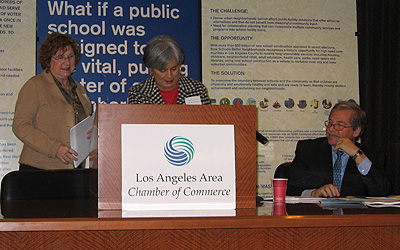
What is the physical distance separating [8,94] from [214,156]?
308cm

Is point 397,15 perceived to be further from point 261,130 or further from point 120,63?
point 120,63

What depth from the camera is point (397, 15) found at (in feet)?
14.3

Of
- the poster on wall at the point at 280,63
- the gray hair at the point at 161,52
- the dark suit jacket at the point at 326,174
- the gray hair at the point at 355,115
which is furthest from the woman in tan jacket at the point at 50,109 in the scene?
the gray hair at the point at 355,115

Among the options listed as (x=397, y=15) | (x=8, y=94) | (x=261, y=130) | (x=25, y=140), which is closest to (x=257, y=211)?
(x=25, y=140)

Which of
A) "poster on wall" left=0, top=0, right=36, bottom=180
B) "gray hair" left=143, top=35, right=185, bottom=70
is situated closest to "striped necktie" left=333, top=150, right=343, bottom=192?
"gray hair" left=143, top=35, right=185, bottom=70

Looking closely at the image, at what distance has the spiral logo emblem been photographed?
4.23ft

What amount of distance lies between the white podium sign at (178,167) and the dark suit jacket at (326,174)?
59.4 inches

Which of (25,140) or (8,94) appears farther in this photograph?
(8,94)

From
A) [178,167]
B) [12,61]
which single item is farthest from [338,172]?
[12,61]

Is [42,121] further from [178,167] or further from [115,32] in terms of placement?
[178,167]

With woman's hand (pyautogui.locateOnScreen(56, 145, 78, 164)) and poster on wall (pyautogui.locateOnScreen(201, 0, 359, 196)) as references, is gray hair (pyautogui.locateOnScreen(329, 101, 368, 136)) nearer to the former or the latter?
poster on wall (pyautogui.locateOnScreen(201, 0, 359, 196))

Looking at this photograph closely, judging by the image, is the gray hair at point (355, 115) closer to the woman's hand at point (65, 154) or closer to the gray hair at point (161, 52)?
the gray hair at point (161, 52)

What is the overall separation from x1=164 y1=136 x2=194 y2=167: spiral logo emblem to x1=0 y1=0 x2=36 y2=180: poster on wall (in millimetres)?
2948

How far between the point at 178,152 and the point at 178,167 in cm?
4
